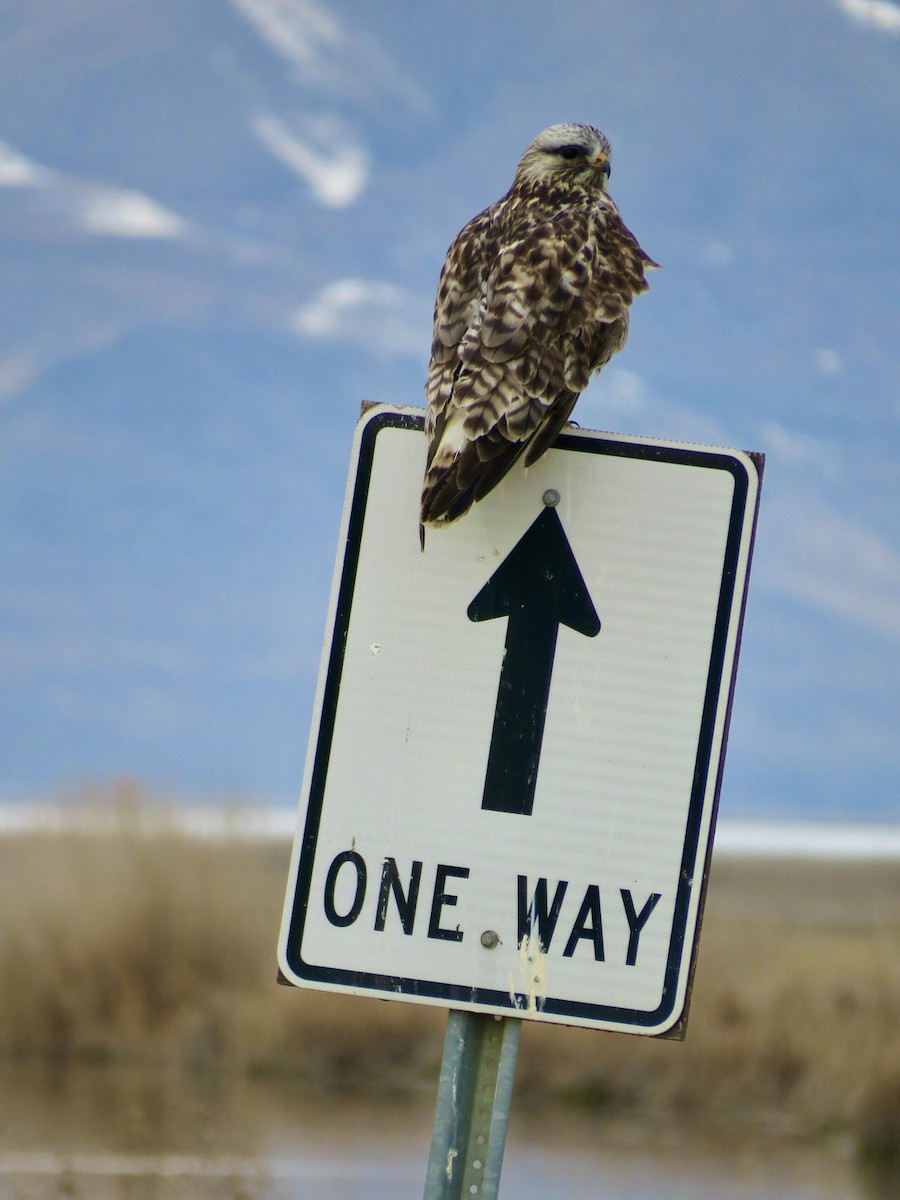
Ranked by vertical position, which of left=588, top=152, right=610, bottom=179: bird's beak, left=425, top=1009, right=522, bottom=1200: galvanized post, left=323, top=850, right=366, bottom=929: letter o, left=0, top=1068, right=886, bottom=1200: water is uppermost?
left=588, top=152, right=610, bottom=179: bird's beak

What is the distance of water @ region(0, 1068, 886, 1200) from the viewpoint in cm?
994

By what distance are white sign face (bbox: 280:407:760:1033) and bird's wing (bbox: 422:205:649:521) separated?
0.21 ft

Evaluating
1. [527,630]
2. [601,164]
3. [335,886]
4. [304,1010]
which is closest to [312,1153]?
[304,1010]

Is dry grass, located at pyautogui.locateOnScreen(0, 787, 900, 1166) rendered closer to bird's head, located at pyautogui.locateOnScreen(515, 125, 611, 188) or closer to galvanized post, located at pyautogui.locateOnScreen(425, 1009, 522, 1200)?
bird's head, located at pyautogui.locateOnScreen(515, 125, 611, 188)

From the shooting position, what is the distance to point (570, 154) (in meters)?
3.24

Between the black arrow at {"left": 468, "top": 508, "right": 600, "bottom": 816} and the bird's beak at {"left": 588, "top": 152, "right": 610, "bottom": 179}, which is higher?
the bird's beak at {"left": 588, "top": 152, "right": 610, "bottom": 179}

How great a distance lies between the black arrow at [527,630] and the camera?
6.26 feet

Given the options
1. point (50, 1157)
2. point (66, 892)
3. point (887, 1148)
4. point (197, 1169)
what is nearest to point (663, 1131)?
point (887, 1148)

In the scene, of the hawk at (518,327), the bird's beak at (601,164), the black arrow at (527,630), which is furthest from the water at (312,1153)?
the black arrow at (527,630)

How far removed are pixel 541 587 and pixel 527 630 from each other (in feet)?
0.19

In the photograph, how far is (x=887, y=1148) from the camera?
11234 millimetres

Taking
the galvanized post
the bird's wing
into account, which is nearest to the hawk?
the bird's wing

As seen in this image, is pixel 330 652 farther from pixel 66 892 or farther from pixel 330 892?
pixel 66 892

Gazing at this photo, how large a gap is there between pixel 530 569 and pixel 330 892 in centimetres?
48
